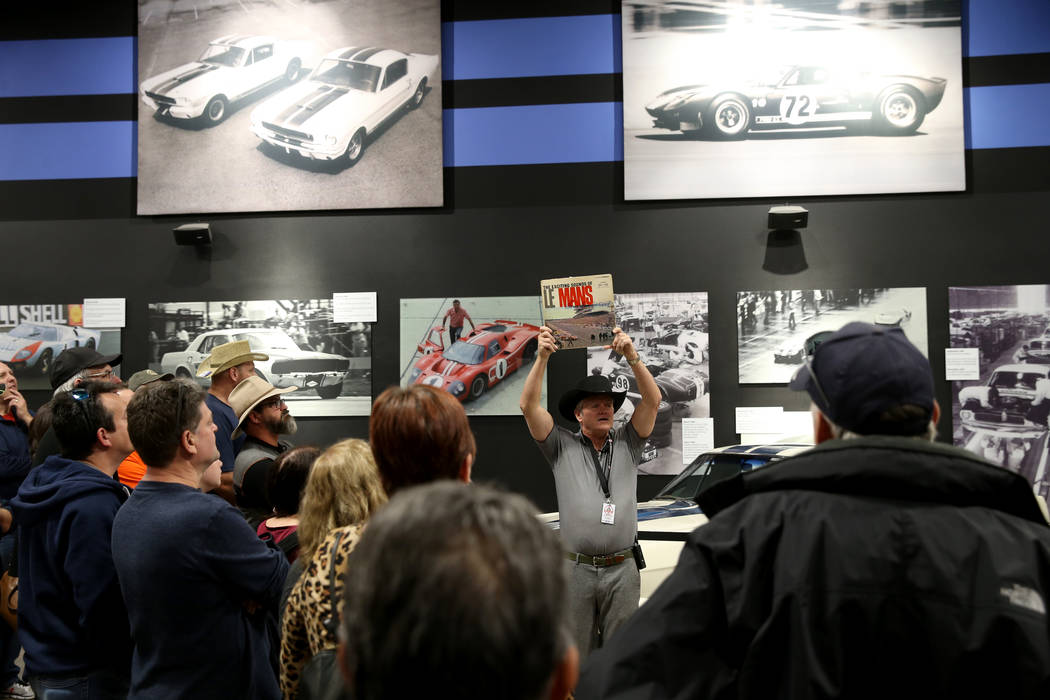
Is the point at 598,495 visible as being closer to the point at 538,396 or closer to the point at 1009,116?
the point at 538,396

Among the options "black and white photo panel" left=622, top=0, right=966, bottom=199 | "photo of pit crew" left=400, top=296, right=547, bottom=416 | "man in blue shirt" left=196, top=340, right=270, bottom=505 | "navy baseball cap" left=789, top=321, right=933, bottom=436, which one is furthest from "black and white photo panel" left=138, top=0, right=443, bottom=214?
"navy baseball cap" left=789, top=321, right=933, bottom=436

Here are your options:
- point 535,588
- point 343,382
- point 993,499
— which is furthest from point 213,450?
point 343,382

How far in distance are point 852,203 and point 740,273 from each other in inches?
36.7

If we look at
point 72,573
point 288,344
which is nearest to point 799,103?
point 288,344

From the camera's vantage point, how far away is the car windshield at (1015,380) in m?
5.41

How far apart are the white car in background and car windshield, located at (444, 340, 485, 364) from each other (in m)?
1.39

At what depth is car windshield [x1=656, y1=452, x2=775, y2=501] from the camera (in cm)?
480

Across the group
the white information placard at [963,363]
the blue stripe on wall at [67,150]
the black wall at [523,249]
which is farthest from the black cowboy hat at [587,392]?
the blue stripe on wall at [67,150]

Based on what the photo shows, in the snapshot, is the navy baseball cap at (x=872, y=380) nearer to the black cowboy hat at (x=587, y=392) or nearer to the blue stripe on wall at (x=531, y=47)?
the black cowboy hat at (x=587, y=392)

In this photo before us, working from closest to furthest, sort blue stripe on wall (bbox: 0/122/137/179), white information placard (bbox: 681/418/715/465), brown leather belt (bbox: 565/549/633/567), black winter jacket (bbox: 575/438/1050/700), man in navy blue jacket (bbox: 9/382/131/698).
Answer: black winter jacket (bbox: 575/438/1050/700) < man in navy blue jacket (bbox: 9/382/131/698) < brown leather belt (bbox: 565/549/633/567) < white information placard (bbox: 681/418/715/465) < blue stripe on wall (bbox: 0/122/137/179)

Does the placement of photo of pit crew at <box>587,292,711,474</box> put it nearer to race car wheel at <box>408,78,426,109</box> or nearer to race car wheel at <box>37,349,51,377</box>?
race car wheel at <box>408,78,426,109</box>

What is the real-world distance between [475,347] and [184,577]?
369cm

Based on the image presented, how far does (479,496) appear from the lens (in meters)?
0.85

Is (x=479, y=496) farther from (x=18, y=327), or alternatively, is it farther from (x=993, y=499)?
(x=18, y=327)
